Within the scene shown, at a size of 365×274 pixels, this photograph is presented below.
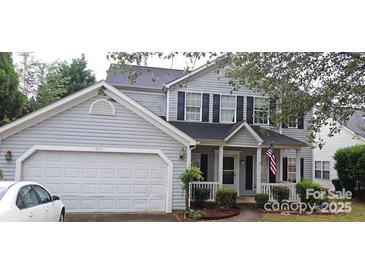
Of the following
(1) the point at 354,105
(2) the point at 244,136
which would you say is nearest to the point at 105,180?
(2) the point at 244,136

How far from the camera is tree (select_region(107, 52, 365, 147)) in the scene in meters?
5.95

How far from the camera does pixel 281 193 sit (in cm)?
780

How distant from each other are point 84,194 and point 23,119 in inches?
84.8

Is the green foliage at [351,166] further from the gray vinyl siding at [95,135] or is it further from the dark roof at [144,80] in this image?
the dark roof at [144,80]

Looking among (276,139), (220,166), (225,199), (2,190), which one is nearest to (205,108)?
(220,166)

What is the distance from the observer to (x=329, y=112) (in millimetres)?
6309

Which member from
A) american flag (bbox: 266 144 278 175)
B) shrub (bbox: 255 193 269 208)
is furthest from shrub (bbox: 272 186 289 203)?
american flag (bbox: 266 144 278 175)

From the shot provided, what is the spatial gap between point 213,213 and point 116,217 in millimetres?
2339

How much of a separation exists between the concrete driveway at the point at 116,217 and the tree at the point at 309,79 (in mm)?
3422

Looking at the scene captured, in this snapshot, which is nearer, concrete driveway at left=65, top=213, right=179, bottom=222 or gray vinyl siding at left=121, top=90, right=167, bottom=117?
concrete driveway at left=65, top=213, right=179, bottom=222

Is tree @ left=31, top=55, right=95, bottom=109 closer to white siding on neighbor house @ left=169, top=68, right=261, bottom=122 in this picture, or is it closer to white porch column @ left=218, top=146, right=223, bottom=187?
white siding on neighbor house @ left=169, top=68, right=261, bottom=122

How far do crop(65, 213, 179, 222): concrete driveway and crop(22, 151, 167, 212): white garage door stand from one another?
0.52ft

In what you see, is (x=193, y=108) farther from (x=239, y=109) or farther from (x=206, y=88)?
(x=239, y=109)
